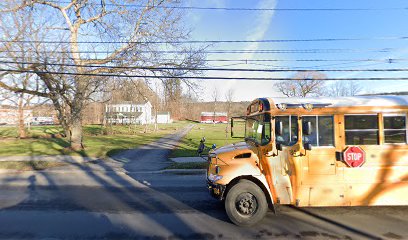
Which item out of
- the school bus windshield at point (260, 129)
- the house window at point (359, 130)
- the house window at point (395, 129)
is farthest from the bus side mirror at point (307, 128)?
the house window at point (395, 129)

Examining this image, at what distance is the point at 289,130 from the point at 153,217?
3.41 meters

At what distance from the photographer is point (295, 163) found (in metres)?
5.08

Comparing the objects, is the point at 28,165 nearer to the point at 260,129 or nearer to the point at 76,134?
the point at 76,134

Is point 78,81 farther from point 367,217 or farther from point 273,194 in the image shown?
point 367,217

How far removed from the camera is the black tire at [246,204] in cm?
495

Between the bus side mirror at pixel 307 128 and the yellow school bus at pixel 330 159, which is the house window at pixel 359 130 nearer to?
the yellow school bus at pixel 330 159

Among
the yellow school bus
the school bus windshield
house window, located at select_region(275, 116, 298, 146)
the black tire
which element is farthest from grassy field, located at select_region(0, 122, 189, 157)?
house window, located at select_region(275, 116, 298, 146)

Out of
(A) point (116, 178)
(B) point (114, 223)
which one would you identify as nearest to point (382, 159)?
(B) point (114, 223)

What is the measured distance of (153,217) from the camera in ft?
17.5

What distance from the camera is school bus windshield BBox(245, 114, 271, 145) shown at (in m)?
5.08

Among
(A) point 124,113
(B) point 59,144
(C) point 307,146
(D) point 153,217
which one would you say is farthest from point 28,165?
(A) point 124,113

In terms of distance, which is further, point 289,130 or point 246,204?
point 289,130

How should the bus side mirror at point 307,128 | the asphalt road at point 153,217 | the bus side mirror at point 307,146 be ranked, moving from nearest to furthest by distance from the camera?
1. the asphalt road at point 153,217
2. the bus side mirror at point 307,128
3. the bus side mirror at point 307,146

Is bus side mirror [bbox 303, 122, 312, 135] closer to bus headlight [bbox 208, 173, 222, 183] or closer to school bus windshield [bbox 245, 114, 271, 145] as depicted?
school bus windshield [bbox 245, 114, 271, 145]
